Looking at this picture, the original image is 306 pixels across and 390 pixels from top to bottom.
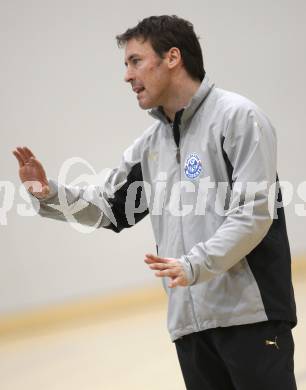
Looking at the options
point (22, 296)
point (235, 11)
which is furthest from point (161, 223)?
point (235, 11)

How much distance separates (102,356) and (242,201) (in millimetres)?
2435

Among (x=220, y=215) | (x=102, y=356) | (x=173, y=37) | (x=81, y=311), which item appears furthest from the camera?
(x=81, y=311)

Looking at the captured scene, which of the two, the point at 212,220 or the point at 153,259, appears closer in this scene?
the point at 153,259

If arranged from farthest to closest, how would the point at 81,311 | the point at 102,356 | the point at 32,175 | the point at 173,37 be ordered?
the point at 81,311
the point at 102,356
the point at 32,175
the point at 173,37

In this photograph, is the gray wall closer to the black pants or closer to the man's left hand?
the black pants

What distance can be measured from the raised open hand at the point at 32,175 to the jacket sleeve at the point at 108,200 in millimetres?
27

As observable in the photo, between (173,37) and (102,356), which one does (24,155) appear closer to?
(173,37)

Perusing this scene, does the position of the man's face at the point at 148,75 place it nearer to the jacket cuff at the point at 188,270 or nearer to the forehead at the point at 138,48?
the forehead at the point at 138,48

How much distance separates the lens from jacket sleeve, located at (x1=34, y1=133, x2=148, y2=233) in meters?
2.11

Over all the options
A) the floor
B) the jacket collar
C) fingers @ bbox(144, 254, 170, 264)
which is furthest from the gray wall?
fingers @ bbox(144, 254, 170, 264)

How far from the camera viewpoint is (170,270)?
1625 millimetres

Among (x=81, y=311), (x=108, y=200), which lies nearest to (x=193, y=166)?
(x=108, y=200)

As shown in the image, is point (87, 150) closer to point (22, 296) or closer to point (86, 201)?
point (22, 296)

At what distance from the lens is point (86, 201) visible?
7.07ft
